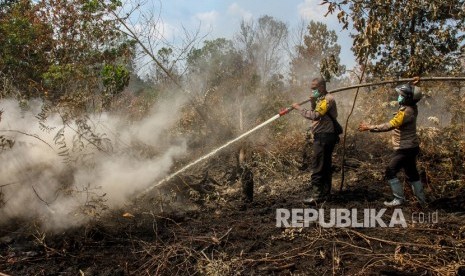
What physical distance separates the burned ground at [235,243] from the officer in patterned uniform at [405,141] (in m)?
0.23

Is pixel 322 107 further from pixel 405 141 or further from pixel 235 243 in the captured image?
pixel 235 243

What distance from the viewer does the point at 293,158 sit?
8445 mm

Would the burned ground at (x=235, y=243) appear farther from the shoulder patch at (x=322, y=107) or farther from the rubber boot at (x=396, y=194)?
the shoulder patch at (x=322, y=107)

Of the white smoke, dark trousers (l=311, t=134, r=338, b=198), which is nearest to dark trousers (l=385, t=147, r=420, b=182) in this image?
dark trousers (l=311, t=134, r=338, b=198)

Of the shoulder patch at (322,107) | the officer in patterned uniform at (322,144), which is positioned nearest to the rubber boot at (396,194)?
the officer in patterned uniform at (322,144)

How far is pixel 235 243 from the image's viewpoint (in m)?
4.51

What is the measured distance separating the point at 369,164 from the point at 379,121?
261 cm

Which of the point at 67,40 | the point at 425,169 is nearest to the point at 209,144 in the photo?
the point at 425,169

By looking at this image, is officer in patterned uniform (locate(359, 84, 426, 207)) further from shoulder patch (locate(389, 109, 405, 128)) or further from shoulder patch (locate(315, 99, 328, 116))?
shoulder patch (locate(315, 99, 328, 116))

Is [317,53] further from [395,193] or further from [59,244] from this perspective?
[59,244]

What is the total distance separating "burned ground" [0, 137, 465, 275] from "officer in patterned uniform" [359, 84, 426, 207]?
23 centimetres

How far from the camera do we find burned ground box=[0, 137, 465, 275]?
3906 mm

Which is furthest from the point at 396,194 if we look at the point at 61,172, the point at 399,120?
the point at 61,172

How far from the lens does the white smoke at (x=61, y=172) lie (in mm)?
5344
